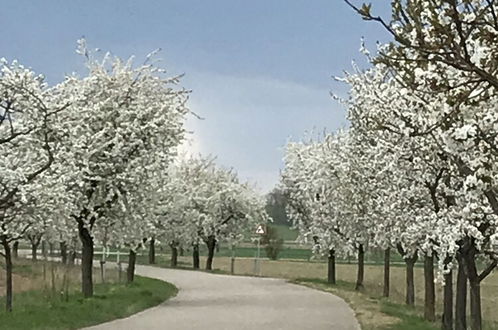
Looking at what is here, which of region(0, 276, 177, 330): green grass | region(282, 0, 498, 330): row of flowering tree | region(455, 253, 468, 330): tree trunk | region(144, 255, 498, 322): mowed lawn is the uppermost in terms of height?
region(282, 0, 498, 330): row of flowering tree

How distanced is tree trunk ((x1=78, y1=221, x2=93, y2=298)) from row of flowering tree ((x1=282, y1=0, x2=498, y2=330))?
810cm

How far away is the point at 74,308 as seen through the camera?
20.9 m

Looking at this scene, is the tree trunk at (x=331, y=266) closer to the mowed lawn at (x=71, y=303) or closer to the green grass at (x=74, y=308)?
the mowed lawn at (x=71, y=303)

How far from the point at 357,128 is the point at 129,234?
8734 mm

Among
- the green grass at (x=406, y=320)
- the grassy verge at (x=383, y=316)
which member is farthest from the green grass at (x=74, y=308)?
the green grass at (x=406, y=320)

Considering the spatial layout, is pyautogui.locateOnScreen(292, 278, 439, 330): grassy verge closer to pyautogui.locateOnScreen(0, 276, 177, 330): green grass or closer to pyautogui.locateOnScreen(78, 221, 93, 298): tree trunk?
pyautogui.locateOnScreen(0, 276, 177, 330): green grass

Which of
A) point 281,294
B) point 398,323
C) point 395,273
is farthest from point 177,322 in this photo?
point 395,273

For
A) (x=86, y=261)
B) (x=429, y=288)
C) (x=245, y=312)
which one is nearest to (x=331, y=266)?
(x=245, y=312)

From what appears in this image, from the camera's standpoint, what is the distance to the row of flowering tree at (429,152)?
6.32 metres

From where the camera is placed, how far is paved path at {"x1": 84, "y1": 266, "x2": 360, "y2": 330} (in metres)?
19.9

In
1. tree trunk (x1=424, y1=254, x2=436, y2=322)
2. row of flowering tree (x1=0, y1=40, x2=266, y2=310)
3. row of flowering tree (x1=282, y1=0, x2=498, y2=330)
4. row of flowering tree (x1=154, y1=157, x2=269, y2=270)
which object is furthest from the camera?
row of flowering tree (x1=154, y1=157, x2=269, y2=270)

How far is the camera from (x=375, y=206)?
67.8 feet

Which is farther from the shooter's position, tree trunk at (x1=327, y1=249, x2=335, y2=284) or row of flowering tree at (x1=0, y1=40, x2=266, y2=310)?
tree trunk at (x1=327, y1=249, x2=335, y2=284)

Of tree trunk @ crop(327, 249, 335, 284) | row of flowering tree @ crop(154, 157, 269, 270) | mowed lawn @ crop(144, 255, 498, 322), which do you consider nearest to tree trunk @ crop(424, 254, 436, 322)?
mowed lawn @ crop(144, 255, 498, 322)
